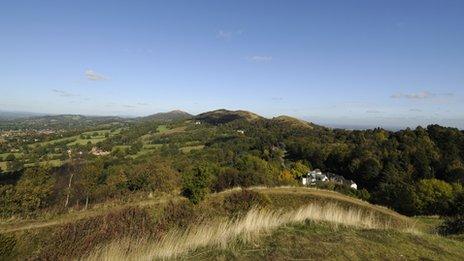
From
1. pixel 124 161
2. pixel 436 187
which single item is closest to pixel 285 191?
pixel 436 187

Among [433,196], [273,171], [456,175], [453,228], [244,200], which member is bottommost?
[273,171]

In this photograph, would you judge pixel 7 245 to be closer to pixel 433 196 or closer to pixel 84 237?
pixel 84 237

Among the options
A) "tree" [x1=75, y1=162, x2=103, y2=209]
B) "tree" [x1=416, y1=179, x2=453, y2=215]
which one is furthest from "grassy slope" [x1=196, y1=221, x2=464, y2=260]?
"tree" [x1=416, y1=179, x2=453, y2=215]

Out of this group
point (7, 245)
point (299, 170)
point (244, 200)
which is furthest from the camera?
point (299, 170)

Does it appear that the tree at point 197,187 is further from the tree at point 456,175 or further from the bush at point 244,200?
the tree at point 456,175

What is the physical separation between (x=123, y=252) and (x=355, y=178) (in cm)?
8786

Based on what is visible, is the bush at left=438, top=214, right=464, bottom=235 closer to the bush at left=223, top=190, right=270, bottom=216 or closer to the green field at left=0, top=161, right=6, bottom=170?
the bush at left=223, top=190, right=270, bottom=216

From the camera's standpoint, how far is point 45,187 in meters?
54.8

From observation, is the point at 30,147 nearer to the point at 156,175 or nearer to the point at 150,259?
the point at 156,175

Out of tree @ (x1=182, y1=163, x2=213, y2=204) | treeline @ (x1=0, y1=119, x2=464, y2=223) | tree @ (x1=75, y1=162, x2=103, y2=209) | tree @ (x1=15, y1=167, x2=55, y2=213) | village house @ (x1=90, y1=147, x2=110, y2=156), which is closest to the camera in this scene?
tree @ (x1=182, y1=163, x2=213, y2=204)

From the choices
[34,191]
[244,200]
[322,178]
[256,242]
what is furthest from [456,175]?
[256,242]

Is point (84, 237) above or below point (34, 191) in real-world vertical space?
above

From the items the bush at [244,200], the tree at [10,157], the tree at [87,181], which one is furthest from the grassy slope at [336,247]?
the tree at [10,157]

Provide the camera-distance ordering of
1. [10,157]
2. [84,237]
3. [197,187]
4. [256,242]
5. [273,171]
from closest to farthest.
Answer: [256,242], [84,237], [197,187], [273,171], [10,157]
